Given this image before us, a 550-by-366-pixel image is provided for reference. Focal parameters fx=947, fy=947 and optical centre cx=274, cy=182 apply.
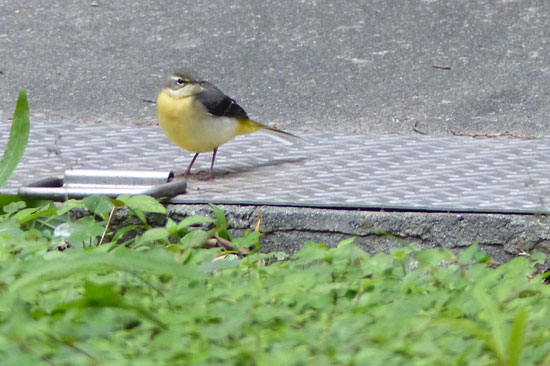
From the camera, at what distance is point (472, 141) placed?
172 inches

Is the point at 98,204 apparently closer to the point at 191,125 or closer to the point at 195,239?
the point at 195,239

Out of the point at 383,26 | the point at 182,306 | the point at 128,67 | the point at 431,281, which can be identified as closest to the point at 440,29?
the point at 383,26

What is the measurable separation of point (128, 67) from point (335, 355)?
12.5ft

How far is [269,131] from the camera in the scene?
4430 mm

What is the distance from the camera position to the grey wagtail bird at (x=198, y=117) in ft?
13.6

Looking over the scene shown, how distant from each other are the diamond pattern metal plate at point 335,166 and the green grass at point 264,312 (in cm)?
75

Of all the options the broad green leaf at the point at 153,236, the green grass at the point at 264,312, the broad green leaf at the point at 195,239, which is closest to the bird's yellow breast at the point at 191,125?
the broad green leaf at the point at 195,239

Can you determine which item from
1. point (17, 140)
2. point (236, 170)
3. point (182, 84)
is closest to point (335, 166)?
point (236, 170)

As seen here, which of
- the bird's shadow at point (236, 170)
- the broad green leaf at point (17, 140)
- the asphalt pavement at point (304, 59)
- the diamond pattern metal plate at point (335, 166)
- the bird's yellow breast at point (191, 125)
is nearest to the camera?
the broad green leaf at point (17, 140)

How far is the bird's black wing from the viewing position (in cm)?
427

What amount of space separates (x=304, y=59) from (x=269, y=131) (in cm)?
110

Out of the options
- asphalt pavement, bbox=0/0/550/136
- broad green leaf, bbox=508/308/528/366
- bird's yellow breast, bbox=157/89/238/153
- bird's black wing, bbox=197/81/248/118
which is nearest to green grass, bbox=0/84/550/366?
broad green leaf, bbox=508/308/528/366

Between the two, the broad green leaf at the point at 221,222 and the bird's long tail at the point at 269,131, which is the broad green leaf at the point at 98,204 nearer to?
the broad green leaf at the point at 221,222

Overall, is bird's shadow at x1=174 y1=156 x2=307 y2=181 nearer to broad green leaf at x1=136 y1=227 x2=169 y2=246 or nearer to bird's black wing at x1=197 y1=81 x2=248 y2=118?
bird's black wing at x1=197 y1=81 x2=248 y2=118
